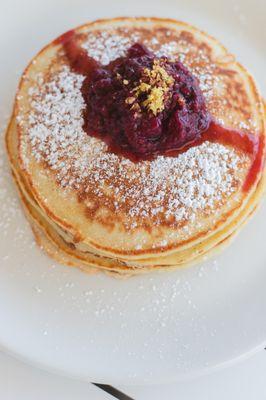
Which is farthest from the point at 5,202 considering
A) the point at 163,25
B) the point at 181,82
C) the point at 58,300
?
the point at 163,25

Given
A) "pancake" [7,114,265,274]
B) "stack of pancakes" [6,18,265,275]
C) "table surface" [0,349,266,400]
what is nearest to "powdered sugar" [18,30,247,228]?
"stack of pancakes" [6,18,265,275]

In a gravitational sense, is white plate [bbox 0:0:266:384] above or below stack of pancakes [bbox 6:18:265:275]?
below

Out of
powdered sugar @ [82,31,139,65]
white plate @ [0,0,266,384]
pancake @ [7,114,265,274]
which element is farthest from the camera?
powdered sugar @ [82,31,139,65]

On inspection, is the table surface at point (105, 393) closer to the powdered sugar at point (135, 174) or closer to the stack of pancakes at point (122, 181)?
the stack of pancakes at point (122, 181)

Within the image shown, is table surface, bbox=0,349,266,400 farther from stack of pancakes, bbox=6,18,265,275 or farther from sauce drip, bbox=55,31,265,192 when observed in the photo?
sauce drip, bbox=55,31,265,192

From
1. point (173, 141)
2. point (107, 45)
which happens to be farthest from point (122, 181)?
point (107, 45)

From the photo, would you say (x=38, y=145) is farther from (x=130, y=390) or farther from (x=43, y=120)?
(x=130, y=390)

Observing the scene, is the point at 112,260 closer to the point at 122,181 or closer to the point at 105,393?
the point at 122,181

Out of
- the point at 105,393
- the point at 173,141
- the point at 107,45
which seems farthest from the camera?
the point at 107,45

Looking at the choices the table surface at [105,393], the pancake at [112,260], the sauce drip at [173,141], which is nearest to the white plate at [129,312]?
the pancake at [112,260]
